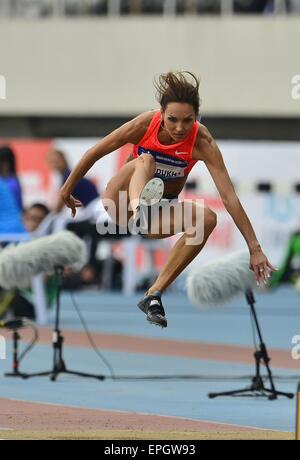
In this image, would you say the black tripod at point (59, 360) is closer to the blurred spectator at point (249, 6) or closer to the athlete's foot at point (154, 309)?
the athlete's foot at point (154, 309)

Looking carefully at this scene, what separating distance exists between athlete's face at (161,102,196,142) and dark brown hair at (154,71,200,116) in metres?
0.04

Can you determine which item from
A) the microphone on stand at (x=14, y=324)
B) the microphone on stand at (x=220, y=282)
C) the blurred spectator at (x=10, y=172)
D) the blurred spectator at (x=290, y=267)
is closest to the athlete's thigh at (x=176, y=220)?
the microphone on stand at (x=220, y=282)

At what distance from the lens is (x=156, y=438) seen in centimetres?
894

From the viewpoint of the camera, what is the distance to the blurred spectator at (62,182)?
663 inches

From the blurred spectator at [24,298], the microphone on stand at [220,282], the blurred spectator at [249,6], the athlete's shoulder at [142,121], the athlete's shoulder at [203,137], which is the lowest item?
the blurred spectator at [24,298]

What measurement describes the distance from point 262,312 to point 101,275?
609cm

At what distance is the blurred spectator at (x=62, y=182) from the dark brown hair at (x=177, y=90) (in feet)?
25.4

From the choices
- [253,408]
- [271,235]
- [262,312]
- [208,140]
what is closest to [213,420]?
[253,408]

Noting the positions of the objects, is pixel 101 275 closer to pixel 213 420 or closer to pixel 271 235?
pixel 271 235

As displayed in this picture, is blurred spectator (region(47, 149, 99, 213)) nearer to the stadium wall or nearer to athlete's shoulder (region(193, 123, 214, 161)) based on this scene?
athlete's shoulder (region(193, 123, 214, 161))

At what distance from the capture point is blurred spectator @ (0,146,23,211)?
17.3m

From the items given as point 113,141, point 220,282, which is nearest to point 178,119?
point 113,141

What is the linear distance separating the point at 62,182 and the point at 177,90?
8170mm

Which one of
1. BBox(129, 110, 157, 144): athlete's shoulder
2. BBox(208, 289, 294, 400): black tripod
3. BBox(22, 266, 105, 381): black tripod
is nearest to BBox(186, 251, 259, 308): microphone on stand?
BBox(208, 289, 294, 400): black tripod
